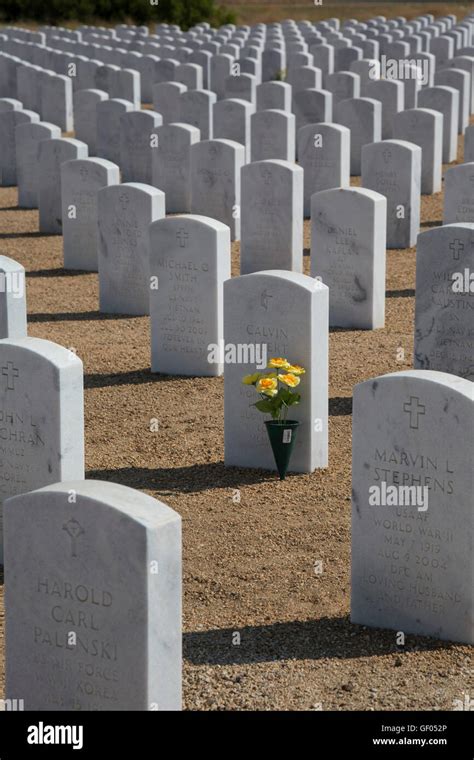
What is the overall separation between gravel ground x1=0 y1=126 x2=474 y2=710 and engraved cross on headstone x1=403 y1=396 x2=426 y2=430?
0.99 metres

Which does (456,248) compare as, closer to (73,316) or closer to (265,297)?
(265,297)

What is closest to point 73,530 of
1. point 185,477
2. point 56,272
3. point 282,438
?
point 282,438

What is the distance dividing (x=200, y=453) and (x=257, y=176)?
494 cm

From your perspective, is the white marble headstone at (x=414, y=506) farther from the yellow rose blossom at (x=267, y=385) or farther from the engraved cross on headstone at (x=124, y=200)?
the engraved cross on headstone at (x=124, y=200)

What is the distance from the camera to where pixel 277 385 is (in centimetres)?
812

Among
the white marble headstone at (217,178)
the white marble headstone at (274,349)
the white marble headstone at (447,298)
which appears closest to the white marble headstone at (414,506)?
the white marble headstone at (274,349)

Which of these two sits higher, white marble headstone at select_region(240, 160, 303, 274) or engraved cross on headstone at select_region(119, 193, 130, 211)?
engraved cross on headstone at select_region(119, 193, 130, 211)

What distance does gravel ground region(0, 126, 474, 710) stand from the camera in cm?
577

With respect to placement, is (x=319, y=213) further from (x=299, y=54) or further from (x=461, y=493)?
(x=299, y=54)

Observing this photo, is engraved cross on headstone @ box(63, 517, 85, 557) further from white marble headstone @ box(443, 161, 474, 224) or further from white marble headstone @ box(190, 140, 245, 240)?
white marble headstone @ box(190, 140, 245, 240)

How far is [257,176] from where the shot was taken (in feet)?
43.0

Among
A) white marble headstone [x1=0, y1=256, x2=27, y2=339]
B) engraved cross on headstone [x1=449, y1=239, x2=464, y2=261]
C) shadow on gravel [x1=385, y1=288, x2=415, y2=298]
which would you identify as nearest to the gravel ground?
shadow on gravel [x1=385, y1=288, x2=415, y2=298]

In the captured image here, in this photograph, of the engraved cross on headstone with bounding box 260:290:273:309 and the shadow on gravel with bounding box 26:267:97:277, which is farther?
the shadow on gravel with bounding box 26:267:97:277

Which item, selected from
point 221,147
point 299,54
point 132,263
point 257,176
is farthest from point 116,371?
point 299,54
